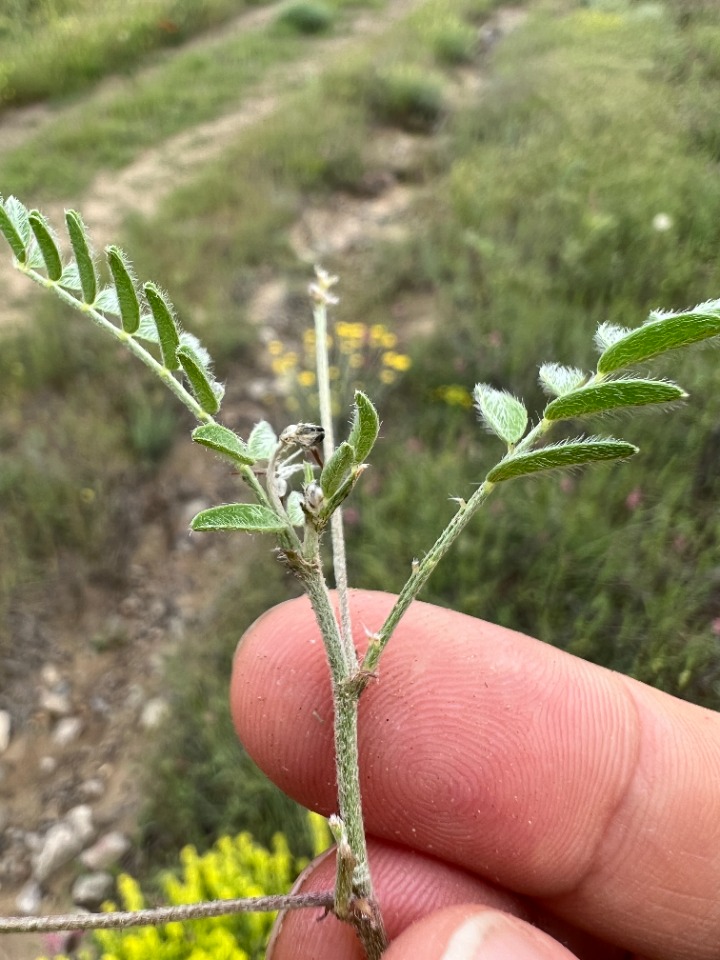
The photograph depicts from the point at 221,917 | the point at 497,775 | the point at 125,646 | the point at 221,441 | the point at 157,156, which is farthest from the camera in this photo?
the point at 157,156

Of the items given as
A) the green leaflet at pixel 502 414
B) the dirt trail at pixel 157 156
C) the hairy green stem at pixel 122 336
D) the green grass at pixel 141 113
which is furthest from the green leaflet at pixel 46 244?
the green grass at pixel 141 113

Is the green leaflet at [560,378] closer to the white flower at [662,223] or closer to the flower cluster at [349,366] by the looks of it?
the flower cluster at [349,366]

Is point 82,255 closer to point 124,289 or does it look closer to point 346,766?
point 124,289

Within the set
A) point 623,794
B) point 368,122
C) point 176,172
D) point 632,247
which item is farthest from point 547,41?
point 623,794

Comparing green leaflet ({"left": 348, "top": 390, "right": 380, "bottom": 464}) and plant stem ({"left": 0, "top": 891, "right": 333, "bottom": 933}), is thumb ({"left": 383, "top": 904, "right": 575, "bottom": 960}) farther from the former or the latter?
green leaflet ({"left": 348, "top": 390, "right": 380, "bottom": 464})

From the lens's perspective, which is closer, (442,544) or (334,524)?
(442,544)

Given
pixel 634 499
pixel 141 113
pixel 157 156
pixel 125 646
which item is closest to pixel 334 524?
pixel 634 499

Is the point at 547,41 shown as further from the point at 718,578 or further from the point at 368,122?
the point at 718,578
